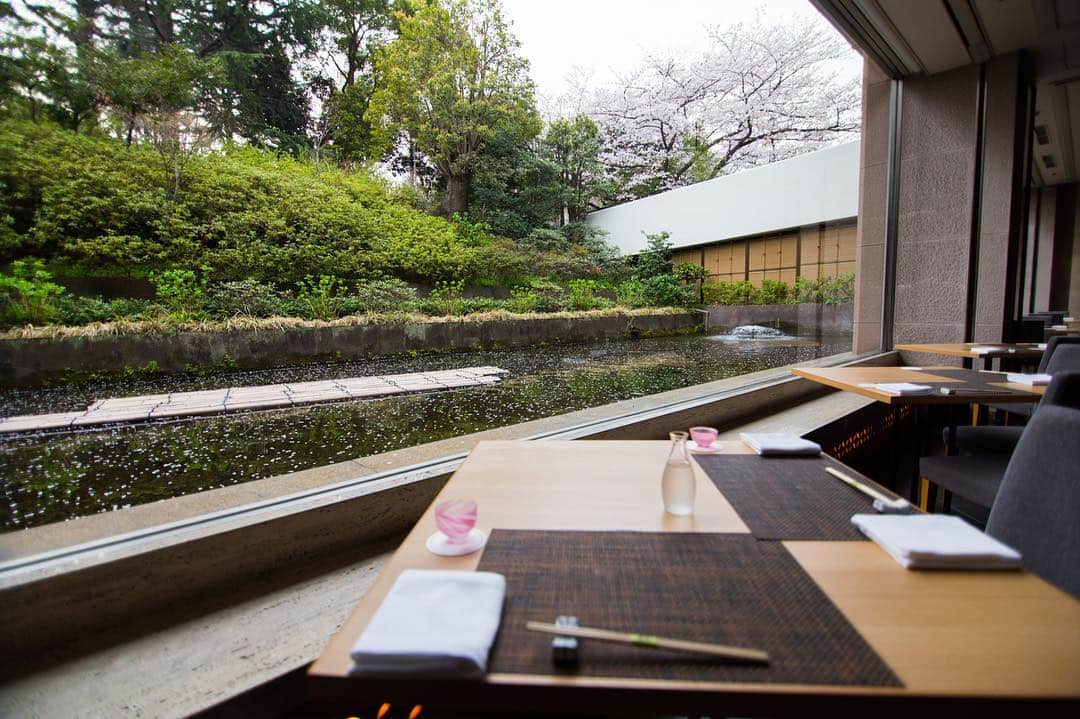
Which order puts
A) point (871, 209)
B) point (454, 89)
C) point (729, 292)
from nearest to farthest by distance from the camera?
point (454, 89), point (871, 209), point (729, 292)

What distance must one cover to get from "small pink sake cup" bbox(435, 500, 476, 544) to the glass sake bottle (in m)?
0.35

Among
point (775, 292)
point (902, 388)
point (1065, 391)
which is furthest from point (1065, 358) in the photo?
point (775, 292)

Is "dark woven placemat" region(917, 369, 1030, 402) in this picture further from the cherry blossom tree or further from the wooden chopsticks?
the cherry blossom tree

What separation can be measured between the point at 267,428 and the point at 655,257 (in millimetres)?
3960

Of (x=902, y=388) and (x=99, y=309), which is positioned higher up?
(x=99, y=309)

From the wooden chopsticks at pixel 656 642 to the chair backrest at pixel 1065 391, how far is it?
1.07 meters

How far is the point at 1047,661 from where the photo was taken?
1.58 ft

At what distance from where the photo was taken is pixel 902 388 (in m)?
1.84

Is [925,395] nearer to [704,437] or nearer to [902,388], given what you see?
[902,388]

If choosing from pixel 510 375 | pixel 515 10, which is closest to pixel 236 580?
pixel 510 375

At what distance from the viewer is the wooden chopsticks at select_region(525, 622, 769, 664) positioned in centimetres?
49

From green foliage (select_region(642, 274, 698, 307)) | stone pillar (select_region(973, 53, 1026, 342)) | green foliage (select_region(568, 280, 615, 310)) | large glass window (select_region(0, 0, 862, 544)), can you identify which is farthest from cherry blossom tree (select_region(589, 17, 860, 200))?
green foliage (select_region(642, 274, 698, 307))

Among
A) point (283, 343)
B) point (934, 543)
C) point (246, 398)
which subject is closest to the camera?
point (934, 543)

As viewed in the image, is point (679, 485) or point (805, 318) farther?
point (805, 318)
